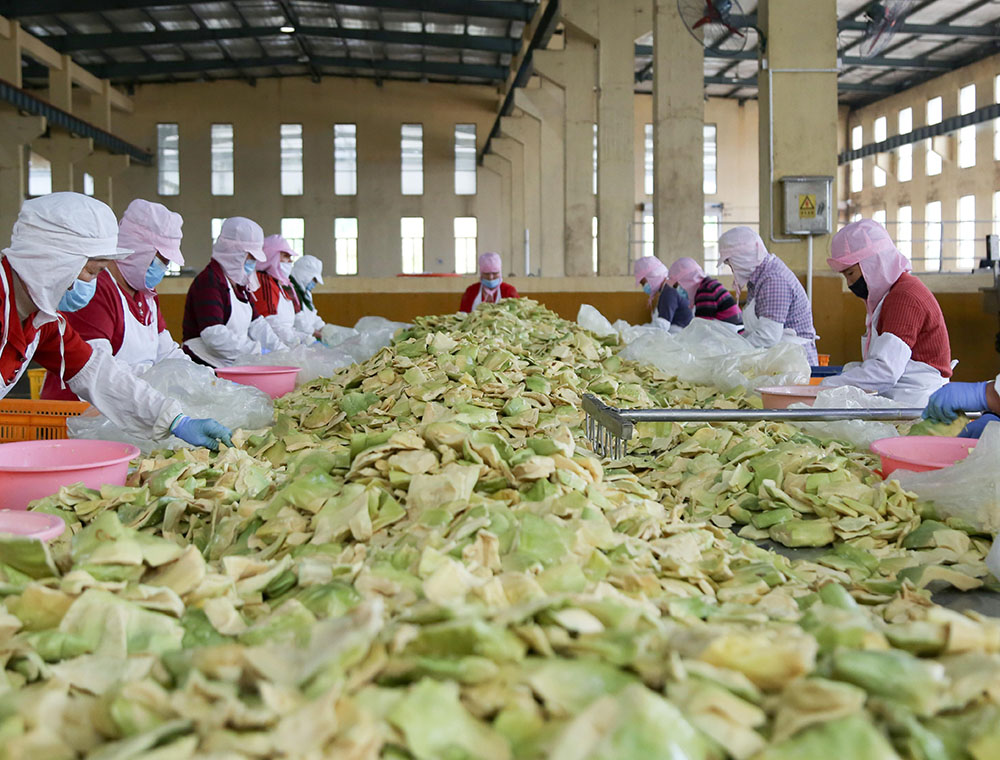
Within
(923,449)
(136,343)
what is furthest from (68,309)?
(923,449)

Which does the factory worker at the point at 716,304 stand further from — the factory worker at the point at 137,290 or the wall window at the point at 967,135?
the wall window at the point at 967,135

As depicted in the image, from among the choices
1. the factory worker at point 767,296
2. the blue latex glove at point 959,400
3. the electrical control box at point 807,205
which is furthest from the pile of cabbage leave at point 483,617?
the electrical control box at point 807,205

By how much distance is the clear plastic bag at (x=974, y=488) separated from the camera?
1.94m

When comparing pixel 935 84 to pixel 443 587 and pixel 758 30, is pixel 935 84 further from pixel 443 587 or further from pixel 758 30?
pixel 443 587

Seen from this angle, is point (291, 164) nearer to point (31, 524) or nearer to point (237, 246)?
point (237, 246)

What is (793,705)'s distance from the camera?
0.96 m

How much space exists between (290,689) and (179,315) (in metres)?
8.39

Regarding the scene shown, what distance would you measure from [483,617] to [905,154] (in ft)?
77.3

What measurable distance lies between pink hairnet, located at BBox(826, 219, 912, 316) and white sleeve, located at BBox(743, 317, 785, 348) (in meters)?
1.14

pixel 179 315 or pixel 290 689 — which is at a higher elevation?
pixel 179 315

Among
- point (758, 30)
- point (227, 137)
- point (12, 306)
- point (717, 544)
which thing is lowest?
point (717, 544)

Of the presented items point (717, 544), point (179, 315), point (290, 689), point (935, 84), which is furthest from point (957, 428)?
point (935, 84)

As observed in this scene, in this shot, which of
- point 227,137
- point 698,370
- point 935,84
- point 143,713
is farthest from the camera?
point 227,137

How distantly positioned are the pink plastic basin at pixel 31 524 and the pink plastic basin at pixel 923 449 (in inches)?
76.7
